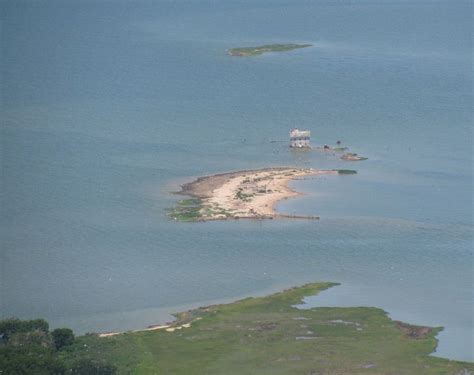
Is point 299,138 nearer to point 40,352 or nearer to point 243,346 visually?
point 243,346

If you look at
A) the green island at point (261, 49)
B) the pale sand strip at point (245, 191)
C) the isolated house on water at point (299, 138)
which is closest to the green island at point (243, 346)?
the pale sand strip at point (245, 191)

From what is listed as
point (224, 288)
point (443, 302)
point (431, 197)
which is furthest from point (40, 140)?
point (443, 302)

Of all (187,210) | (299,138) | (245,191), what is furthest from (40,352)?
(299,138)

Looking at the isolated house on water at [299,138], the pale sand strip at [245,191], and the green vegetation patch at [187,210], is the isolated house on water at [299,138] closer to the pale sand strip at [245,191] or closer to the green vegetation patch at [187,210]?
the pale sand strip at [245,191]

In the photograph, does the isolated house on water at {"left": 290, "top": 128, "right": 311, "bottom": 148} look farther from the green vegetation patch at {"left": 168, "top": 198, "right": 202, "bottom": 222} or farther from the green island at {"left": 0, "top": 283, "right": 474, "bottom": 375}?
the green island at {"left": 0, "top": 283, "right": 474, "bottom": 375}

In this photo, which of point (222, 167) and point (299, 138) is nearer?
point (222, 167)

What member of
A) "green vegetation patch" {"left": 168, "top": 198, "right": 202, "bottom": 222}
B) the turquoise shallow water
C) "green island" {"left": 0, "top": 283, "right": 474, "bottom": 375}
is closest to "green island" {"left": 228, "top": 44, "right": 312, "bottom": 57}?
the turquoise shallow water

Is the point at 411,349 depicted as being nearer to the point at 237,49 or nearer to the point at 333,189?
the point at 333,189
